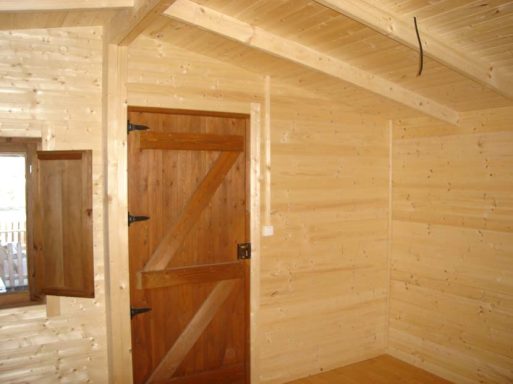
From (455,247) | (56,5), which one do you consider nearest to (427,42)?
(455,247)

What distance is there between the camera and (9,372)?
267cm

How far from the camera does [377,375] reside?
11.6ft

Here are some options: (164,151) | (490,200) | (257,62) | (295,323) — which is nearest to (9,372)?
(164,151)

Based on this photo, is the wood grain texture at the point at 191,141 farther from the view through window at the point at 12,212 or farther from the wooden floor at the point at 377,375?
the wooden floor at the point at 377,375

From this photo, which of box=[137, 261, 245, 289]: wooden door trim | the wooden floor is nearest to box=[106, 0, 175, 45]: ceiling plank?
box=[137, 261, 245, 289]: wooden door trim

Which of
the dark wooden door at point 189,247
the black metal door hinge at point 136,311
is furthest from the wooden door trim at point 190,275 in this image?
the black metal door hinge at point 136,311

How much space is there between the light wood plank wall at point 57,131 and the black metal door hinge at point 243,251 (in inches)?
37.8

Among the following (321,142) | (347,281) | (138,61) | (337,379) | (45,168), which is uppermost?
(138,61)

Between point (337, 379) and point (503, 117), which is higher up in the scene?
point (503, 117)

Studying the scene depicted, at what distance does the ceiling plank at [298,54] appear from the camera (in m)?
2.32

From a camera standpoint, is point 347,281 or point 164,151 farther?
point 347,281

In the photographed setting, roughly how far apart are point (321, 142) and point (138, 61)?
1540 millimetres

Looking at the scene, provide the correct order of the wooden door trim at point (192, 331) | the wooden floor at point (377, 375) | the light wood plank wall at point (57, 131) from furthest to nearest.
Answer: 1. the wooden floor at point (377, 375)
2. the wooden door trim at point (192, 331)
3. the light wood plank wall at point (57, 131)

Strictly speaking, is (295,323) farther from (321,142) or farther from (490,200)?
(490,200)
